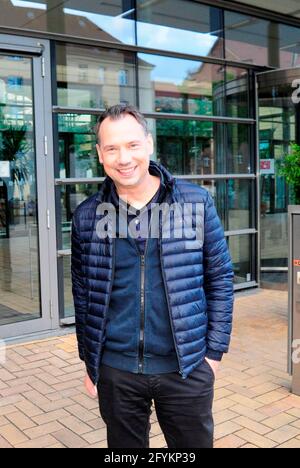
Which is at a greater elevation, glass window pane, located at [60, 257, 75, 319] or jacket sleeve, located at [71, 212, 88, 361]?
jacket sleeve, located at [71, 212, 88, 361]

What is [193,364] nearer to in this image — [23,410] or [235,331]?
[23,410]

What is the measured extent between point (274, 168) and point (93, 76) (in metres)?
3.00

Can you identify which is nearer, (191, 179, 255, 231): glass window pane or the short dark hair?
the short dark hair

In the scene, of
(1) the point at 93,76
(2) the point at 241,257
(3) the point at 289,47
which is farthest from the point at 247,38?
(2) the point at 241,257

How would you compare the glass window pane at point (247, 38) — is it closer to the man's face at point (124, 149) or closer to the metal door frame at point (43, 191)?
the metal door frame at point (43, 191)

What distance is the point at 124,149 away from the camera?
1975mm

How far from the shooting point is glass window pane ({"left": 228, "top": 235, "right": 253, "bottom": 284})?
7363 millimetres

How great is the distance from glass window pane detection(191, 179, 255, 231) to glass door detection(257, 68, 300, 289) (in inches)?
9.8

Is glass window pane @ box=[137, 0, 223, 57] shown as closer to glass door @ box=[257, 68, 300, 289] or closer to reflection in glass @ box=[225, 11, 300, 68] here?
reflection in glass @ box=[225, 11, 300, 68]

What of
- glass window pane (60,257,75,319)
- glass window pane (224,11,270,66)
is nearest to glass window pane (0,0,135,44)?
glass window pane (224,11,270,66)

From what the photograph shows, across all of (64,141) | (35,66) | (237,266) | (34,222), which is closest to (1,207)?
(34,222)

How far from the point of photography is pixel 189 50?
21.5 ft

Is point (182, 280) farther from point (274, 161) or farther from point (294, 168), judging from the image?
point (274, 161)

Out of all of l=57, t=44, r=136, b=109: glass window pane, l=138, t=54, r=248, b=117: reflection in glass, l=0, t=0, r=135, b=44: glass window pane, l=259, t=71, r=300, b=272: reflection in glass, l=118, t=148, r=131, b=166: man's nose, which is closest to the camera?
l=118, t=148, r=131, b=166: man's nose
